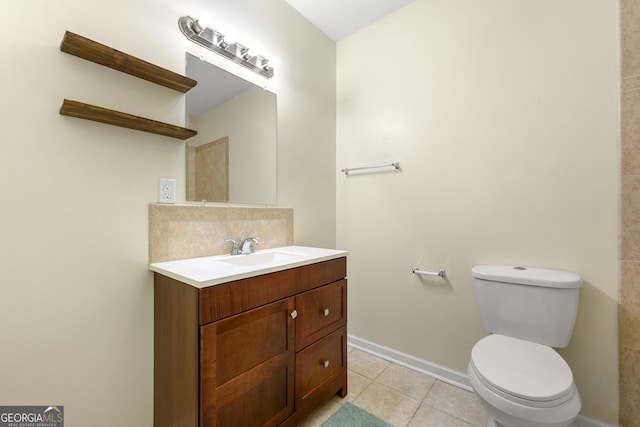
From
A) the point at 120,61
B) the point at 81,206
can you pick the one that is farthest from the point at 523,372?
the point at 120,61

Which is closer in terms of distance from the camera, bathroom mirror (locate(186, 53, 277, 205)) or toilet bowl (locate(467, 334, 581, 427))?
toilet bowl (locate(467, 334, 581, 427))

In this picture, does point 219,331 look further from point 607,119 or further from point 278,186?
point 607,119

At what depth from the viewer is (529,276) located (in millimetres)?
1318

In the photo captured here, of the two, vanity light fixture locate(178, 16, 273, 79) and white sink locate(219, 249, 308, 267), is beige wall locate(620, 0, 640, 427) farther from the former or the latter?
vanity light fixture locate(178, 16, 273, 79)

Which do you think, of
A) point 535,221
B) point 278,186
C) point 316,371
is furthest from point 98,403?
point 535,221

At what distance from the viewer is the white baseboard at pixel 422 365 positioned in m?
1.35

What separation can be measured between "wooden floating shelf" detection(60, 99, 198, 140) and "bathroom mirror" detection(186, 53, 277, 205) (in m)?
0.11

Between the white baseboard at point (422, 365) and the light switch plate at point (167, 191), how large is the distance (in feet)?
5.85

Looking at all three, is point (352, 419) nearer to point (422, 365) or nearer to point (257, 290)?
point (422, 365)

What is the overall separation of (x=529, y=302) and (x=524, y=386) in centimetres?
47

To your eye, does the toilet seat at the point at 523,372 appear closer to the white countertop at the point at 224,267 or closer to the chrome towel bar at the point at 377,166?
the white countertop at the point at 224,267

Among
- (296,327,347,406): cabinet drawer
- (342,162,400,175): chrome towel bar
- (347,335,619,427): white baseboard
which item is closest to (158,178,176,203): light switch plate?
(296,327,347,406): cabinet drawer

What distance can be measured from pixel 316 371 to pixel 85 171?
1.40 meters

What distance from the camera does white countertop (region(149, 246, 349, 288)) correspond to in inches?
38.5
